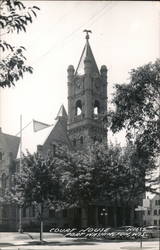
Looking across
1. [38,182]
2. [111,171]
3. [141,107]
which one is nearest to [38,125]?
[111,171]

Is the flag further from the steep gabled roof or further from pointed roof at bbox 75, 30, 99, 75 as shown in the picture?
pointed roof at bbox 75, 30, 99, 75

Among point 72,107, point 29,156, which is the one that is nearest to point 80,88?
point 72,107

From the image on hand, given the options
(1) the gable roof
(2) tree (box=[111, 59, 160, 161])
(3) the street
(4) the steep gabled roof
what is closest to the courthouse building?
(4) the steep gabled roof

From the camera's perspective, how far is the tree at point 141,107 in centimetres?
2253

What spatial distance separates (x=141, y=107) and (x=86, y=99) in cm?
3863

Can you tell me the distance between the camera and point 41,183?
2952 cm

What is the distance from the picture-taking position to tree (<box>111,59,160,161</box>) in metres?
22.5

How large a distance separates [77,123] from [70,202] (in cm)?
2347

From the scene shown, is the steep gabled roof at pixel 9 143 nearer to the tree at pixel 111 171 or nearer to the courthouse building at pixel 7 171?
the courthouse building at pixel 7 171

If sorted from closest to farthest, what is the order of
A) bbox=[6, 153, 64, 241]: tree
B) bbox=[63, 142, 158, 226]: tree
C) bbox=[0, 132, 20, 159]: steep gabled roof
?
bbox=[6, 153, 64, 241]: tree < bbox=[63, 142, 158, 226]: tree < bbox=[0, 132, 20, 159]: steep gabled roof

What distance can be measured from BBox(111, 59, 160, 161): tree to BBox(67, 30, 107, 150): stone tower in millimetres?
35463

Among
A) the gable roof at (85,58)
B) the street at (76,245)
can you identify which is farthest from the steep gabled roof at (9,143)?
the street at (76,245)

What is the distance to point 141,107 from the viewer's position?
23.0m

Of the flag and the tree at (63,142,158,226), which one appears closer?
the tree at (63,142,158,226)
